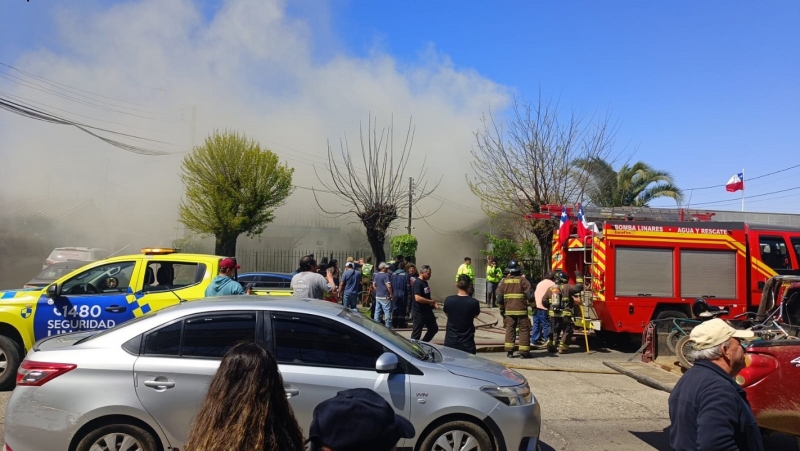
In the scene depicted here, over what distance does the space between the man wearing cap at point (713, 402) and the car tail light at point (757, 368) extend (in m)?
2.62

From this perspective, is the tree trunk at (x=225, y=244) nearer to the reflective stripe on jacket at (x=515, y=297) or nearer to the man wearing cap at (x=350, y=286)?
the man wearing cap at (x=350, y=286)

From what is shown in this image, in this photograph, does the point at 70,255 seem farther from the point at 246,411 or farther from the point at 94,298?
the point at 246,411

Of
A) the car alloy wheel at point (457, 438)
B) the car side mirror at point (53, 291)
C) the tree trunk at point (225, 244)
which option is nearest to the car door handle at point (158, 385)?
Result: the car alloy wheel at point (457, 438)

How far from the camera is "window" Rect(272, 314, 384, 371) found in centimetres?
486

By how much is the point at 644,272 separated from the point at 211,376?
30.5 ft

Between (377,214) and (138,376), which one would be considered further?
(377,214)

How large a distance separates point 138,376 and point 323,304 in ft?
5.30

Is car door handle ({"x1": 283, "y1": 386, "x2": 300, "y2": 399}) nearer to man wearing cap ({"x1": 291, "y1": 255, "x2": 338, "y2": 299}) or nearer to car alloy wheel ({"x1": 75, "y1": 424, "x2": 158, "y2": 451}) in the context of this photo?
car alloy wheel ({"x1": 75, "y1": 424, "x2": 158, "y2": 451})

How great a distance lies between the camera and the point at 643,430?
680 centimetres

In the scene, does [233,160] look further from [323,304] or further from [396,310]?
[323,304]

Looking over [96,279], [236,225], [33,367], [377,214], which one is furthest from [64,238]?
[33,367]

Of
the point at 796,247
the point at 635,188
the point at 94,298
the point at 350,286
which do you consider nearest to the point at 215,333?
the point at 94,298

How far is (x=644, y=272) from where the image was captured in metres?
11.7

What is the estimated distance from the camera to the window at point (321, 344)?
4.86m
